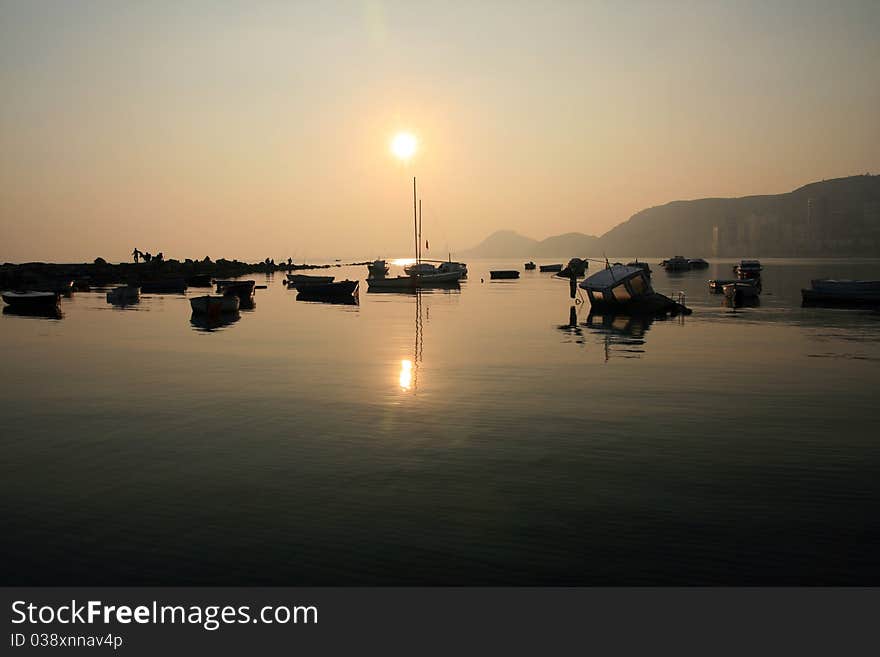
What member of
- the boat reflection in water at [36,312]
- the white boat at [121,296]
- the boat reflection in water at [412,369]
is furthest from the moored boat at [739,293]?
the boat reflection in water at [36,312]

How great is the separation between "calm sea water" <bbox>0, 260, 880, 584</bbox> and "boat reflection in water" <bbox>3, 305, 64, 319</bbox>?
31818mm

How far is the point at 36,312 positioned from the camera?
204 feet

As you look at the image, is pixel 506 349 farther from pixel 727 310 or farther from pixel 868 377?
pixel 727 310

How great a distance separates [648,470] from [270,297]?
7826 cm

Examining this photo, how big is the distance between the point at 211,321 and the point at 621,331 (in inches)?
1178

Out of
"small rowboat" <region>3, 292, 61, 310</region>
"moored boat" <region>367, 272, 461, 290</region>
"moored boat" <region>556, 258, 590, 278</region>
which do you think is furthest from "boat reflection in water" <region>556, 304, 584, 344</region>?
"moored boat" <region>556, 258, 590, 278</region>

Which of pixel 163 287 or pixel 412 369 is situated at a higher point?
pixel 163 287

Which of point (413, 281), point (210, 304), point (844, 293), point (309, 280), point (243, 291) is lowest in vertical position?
point (844, 293)

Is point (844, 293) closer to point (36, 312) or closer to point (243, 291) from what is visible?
point (243, 291)

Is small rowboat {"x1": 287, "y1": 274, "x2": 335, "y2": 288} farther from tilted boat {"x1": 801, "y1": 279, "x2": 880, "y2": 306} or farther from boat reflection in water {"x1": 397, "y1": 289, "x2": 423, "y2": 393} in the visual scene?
tilted boat {"x1": 801, "y1": 279, "x2": 880, "y2": 306}

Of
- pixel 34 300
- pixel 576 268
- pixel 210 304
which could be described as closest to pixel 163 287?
pixel 34 300

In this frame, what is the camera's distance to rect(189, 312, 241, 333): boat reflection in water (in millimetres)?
47844

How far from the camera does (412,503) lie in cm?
1234
